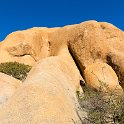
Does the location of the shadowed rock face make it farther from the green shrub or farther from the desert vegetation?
the green shrub

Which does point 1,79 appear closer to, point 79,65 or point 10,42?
point 79,65

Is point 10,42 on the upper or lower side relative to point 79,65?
upper

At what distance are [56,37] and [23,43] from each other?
309 cm

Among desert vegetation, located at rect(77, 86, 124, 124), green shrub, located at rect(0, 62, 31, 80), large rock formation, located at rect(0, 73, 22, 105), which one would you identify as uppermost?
green shrub, located at rect(0, 62, 31, 80)

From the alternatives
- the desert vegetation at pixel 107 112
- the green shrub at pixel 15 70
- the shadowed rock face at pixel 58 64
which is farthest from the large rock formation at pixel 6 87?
the green shrub at pixel 15 70

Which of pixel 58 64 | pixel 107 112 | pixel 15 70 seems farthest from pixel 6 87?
pixel 15 70

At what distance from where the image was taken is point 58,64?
19859 millimetres

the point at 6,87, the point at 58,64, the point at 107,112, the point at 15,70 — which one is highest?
the point at 15,70

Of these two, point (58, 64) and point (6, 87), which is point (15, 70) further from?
point (6, 87)

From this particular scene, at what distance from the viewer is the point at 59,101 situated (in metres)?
11.7

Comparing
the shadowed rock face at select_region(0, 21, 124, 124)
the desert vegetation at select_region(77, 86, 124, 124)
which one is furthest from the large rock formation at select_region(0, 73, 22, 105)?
the desert vegetation at select_region(77, 86, 124, 124)

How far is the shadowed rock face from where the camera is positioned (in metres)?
10.7

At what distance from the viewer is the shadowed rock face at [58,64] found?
1066 cm

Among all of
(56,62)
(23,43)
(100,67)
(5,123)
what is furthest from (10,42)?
(5,123)
